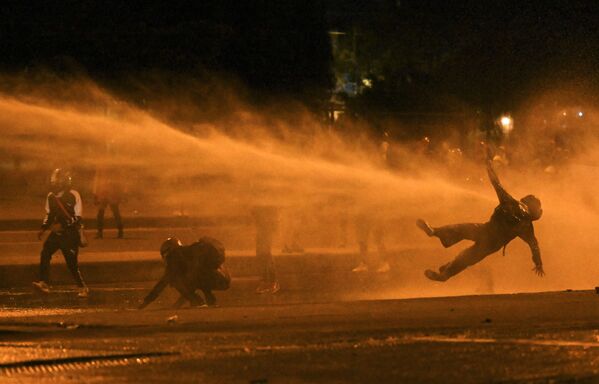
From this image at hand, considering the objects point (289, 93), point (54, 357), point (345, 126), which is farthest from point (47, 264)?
point (345, 126)

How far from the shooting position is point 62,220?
1465cm

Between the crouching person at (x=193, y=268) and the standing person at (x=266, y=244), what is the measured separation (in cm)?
331

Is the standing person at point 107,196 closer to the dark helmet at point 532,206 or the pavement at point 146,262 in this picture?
the pavement at point 146,262

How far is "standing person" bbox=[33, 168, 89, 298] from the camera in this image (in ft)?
47.8

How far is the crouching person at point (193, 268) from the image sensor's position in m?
11.9

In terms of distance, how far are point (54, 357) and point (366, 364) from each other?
85.6 inches

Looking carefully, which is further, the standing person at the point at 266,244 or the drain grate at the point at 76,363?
the standing person at the point at 266,244

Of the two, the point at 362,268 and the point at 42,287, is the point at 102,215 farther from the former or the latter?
the point at 42,287

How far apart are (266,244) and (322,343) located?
19.9ft

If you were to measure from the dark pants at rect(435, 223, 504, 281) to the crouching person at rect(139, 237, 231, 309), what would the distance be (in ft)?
8.63

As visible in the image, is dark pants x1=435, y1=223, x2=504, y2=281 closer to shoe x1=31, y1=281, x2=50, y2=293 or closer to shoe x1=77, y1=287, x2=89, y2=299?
shoe x1=77, y1=287, x2=89, y2=299

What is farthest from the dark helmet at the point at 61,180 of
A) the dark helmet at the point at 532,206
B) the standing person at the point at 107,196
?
the standing person at the point at 107,196

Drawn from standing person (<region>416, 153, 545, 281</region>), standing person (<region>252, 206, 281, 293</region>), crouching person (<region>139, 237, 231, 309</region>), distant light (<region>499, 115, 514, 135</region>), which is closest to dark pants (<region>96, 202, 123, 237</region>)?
standing person (<region>252, 206, 281, 293</region>)

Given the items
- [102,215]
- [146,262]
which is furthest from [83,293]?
[102,215]
